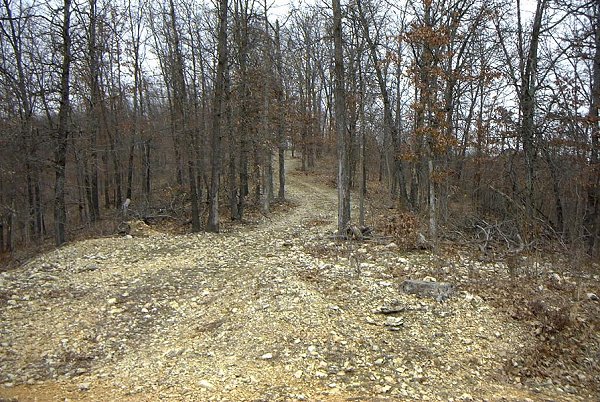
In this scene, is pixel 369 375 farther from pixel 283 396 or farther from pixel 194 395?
pixel 194 395

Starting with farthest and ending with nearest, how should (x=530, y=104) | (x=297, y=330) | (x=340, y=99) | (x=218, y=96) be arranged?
(x=218, y=96), (x=340, y=99), (x=530, y=104), (x=297, y=330)

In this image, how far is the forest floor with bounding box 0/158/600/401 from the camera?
488 cm

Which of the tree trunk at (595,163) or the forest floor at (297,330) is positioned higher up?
the tree trunk at (595,163)

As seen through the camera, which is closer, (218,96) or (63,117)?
(63,117)

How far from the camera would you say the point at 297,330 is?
6004 mm

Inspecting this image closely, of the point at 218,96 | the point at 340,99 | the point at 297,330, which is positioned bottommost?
the point at 297,330

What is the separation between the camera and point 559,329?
6.14 meters

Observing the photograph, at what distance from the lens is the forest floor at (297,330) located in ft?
16.0

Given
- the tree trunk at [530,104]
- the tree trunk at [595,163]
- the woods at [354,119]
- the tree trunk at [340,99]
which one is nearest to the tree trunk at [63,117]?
the woods at [354,119]

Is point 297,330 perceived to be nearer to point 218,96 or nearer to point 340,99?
point 340,99

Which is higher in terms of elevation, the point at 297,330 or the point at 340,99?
the point at 340,99

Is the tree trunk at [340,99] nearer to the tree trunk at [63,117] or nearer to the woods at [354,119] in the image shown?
the woods at [354,119]

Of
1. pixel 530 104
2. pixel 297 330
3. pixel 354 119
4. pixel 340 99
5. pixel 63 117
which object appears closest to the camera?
pixel 297 330

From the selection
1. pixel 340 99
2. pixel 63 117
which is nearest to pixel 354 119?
pixel 340 99
